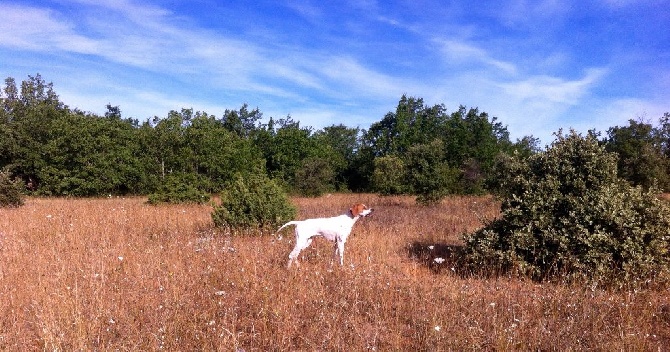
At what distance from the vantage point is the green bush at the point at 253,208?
27.7 ft

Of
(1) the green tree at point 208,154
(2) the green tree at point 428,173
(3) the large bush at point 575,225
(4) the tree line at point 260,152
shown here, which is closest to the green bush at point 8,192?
(4) the tree line at point 260,152

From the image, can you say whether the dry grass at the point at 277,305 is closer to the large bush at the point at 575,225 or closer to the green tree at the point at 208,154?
the large bush at the point at 575,225

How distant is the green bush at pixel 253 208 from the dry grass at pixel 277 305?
1.60 metres

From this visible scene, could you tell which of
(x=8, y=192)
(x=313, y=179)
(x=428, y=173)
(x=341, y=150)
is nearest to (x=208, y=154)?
(x=8, y=192)

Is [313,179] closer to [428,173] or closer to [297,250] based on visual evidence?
[428,173]

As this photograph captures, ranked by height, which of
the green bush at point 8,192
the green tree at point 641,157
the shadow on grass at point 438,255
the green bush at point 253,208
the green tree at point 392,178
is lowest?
the green bush at point 8,192

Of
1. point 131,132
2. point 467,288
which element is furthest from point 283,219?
point 131,132

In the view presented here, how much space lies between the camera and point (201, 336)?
358 cm

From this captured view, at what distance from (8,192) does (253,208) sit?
10655mm

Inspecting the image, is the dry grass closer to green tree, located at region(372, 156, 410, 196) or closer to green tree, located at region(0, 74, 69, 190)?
green tree, located at region(372, 156, 410, 196)

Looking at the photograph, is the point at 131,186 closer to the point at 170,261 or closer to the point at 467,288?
the point at 170,261

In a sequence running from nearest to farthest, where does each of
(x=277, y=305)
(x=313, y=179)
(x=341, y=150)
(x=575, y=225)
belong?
(x=277, y=305) < (x=575, y=225) < (x=313, y=179) < (x=341, y=150)

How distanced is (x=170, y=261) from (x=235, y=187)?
332 centimetres

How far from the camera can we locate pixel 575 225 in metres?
5.91
